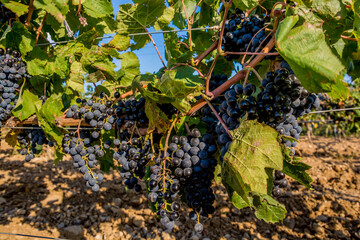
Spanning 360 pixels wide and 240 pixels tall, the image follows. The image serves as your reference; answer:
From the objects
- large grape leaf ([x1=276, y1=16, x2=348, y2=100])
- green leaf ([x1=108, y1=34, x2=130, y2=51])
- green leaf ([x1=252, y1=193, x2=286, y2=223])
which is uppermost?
green leaf ([x1=108, y1=34, x2=130, y2=51])

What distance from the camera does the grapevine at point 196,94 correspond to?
0.84 meters

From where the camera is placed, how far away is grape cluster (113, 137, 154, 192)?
1.34 m

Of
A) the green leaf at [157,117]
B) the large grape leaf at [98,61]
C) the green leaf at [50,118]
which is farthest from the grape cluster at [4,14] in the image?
the green leaf at [157,117]

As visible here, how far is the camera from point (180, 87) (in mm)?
1048

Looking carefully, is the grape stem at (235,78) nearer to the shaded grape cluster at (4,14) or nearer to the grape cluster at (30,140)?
the grape cluster at (30,140)

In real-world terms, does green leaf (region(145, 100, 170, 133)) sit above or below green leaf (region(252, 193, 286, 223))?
above

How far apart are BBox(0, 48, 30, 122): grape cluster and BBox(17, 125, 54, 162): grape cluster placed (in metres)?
0.23

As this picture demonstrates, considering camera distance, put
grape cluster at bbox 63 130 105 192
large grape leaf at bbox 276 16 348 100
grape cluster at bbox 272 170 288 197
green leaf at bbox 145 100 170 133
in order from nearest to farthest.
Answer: large grape leaf at bbox 276 16 348 100 → grape cluster at bbox 272 170 288 197 → green leaf at bbox 145 100 170 133 → grape cluster at bbox 63 130 105 192

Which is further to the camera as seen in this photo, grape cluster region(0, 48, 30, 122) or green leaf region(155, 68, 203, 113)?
grape cluster region(0, 48, 30, 122)

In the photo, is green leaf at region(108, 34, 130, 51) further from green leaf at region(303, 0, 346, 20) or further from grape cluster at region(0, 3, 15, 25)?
green leaf at region(303, 0, 346, 20)

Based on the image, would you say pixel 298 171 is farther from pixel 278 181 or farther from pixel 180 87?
pixel 180 87

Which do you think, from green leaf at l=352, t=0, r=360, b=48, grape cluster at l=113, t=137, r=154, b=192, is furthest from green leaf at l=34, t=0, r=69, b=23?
green leaf at l=352, t=0, r=360, b=48

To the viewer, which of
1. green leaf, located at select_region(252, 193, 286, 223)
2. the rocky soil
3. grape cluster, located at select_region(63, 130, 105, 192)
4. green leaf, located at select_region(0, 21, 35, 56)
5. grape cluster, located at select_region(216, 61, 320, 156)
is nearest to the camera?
grape cluster, located at select_region(216, 61, 320, 156)

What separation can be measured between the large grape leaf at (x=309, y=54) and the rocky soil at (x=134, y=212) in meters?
3.49
